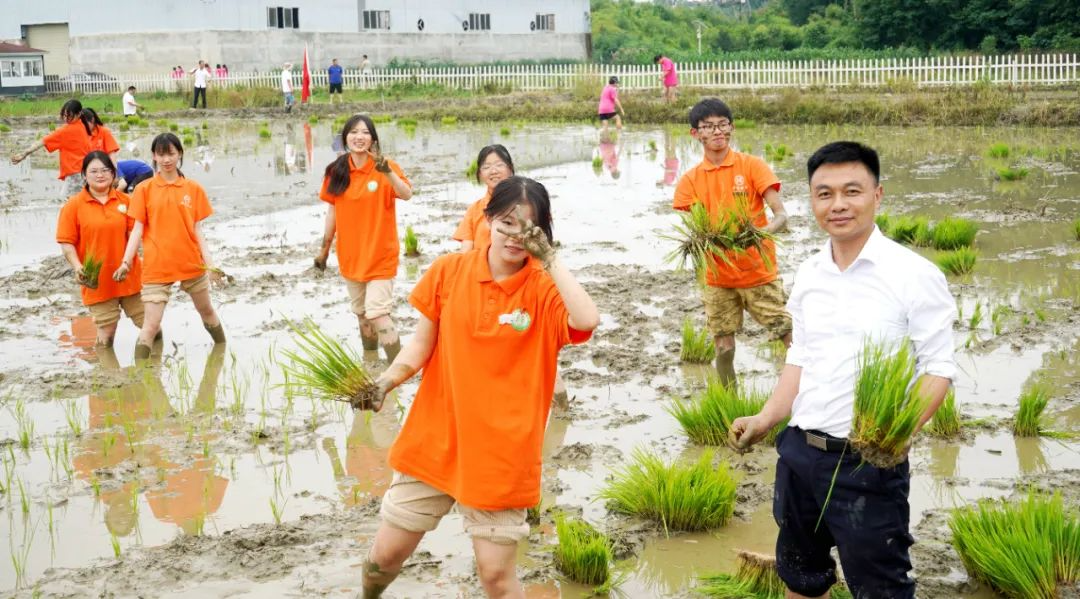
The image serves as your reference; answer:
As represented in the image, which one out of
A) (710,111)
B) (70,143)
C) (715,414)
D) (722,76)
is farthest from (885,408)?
(722,76)

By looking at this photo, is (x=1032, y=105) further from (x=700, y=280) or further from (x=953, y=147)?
(x=700, y=280)

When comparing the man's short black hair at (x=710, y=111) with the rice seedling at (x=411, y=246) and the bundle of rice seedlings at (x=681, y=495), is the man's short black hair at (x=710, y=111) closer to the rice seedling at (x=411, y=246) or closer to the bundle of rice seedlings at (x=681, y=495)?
the bundle of rice seedlings at (x=681, y=495)

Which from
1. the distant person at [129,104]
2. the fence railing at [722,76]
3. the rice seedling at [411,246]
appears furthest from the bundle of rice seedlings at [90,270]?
the distant person at [129,104]

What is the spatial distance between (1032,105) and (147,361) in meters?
21.0

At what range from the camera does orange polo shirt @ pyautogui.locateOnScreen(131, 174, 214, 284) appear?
8.15 metres

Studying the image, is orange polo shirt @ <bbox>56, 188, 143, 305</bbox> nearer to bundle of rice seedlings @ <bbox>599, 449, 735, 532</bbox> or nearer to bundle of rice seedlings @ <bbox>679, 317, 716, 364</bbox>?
bundle of rice seedlings @ <bbox>679, 317, 716, 364</bbox>

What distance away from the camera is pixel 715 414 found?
621 centimetres

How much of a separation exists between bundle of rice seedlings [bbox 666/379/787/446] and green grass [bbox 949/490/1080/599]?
1.75 metres

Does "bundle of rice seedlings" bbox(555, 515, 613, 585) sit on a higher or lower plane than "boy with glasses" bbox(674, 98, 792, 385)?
lower

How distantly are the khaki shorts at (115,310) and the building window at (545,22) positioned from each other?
52.0m

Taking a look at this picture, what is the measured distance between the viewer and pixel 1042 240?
11648 mm

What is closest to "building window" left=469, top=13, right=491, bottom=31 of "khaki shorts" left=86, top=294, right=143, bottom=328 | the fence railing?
the fence railing

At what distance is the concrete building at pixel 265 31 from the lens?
1885 inches

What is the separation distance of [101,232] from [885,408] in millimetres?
6588
